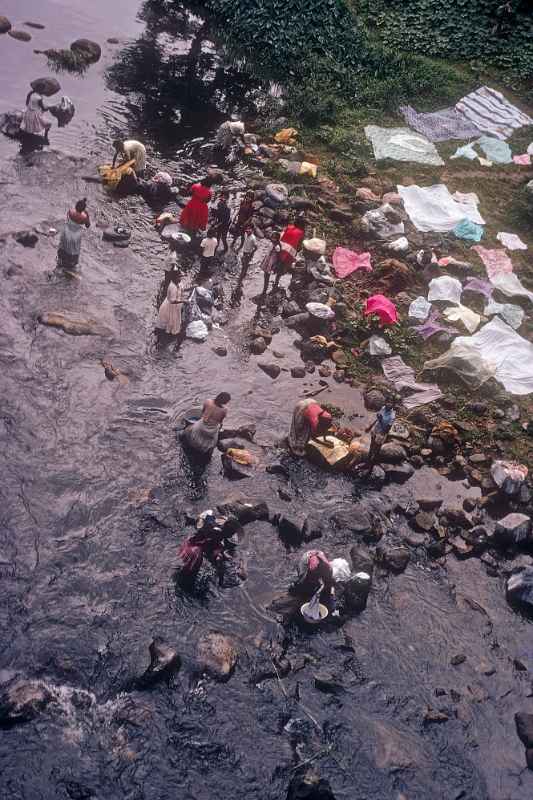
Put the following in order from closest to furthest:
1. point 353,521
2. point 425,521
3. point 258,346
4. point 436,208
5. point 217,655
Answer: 1. point 217,655
2. point 353,521
3. point 425,521
4. point 258,346
5. point 436,208

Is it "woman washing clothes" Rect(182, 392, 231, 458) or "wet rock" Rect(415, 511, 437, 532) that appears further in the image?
"wet rock" Rect(415, 511, 437, 532)

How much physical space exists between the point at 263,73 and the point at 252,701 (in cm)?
2243

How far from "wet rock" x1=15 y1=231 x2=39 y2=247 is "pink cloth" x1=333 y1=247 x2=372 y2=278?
7.16 metres

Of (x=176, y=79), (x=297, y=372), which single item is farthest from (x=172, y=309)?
(x=176, y=79)

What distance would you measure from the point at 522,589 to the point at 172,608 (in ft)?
19.3

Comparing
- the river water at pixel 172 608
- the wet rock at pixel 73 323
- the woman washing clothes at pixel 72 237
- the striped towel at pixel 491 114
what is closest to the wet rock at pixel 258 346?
the river water at pixel 172 608

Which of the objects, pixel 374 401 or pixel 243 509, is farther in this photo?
pixel 374 401

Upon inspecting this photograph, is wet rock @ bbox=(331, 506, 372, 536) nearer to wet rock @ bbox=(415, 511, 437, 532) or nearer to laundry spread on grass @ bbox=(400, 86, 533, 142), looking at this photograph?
wet rock @ bbox=(415, 511, 437, 532)

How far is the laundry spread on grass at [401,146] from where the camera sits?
19227 mm

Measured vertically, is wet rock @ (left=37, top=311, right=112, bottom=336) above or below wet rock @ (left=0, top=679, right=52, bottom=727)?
above

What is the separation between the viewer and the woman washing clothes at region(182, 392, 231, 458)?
9.67m

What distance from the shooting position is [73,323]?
1153 cm

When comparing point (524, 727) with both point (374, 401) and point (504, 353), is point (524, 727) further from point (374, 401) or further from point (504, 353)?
point (504, 353)

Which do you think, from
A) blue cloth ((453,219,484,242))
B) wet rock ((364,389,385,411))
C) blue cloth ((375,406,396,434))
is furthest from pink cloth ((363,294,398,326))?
blue cloth ((453,219,484,242))
